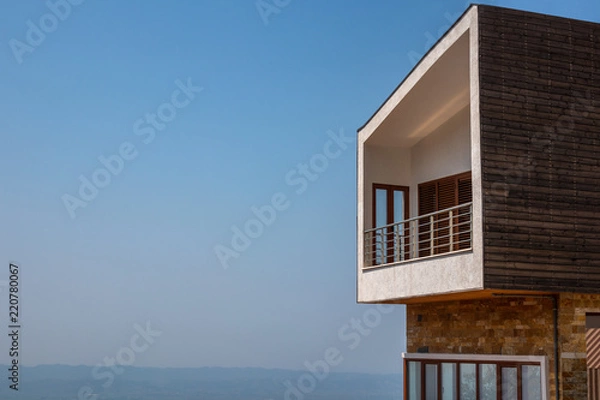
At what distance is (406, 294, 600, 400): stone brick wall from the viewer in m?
14.1

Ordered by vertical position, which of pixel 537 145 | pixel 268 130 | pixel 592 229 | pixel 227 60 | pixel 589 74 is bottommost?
pixel 592 229

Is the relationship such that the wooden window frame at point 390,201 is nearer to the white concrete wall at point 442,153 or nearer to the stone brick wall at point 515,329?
the white concrete wall at point 442,153

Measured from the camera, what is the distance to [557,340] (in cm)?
1411

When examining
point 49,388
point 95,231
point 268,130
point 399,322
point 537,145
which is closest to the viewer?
point 537,145

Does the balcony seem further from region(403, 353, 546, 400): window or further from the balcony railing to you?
region(403, 353, 546, 400): window

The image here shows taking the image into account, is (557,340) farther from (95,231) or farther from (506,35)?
(95,231)

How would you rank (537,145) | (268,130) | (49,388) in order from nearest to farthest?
(537,145) < (49,388) < (268,130)

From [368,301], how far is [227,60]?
23224 millimetres

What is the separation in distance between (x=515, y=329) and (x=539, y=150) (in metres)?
3.17

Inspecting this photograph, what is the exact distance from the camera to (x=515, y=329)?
15000 millimetres

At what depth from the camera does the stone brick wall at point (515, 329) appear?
14078 millimetres

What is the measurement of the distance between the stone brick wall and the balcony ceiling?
3.53m

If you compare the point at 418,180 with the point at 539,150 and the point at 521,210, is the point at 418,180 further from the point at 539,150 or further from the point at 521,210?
the point at 521,210

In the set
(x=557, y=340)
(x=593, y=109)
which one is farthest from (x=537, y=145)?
(x=557, y=340)
